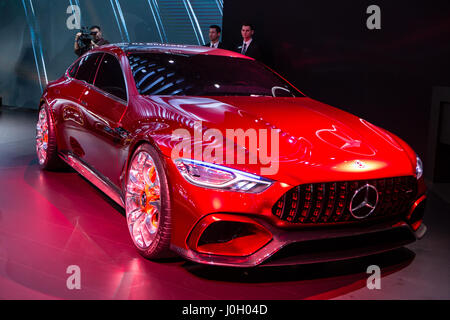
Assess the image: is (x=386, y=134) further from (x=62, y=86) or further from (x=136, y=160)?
(x=62, y=86)

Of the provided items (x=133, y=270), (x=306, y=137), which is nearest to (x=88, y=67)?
(x=133, y=270)

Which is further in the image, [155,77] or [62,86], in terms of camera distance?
[62,86]

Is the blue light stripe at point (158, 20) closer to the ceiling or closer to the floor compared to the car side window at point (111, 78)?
closer to the ceiling

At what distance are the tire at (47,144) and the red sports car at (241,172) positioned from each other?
114 cm

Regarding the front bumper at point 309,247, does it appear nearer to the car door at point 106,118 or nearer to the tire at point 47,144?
the car door at point 106,118

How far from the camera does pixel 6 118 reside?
9.36m

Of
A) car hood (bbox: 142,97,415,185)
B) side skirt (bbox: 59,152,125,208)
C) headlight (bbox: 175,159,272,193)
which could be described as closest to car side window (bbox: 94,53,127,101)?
car hood (bbox: 142,97,415,185)

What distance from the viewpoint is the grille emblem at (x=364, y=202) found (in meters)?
2.54

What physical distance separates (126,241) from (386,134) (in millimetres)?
1873

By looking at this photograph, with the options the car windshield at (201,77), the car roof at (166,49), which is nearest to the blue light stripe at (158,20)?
the car roof at (166,49)

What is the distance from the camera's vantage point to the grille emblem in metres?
2.54

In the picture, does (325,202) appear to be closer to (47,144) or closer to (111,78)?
(111,78)

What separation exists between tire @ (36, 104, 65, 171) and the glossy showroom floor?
89cm

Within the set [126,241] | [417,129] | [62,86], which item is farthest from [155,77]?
[417,129]
